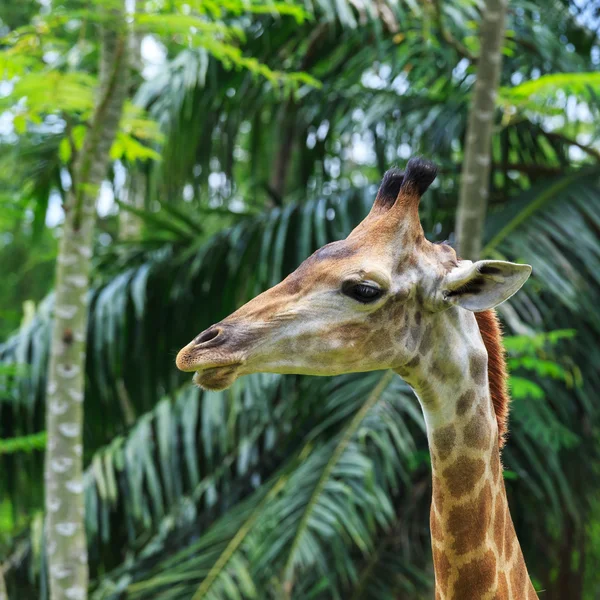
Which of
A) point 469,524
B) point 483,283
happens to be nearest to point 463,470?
point 469,524

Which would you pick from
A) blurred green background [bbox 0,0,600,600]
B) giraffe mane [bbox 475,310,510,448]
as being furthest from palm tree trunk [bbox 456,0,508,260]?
giraffe mane [bbox 475,310,510,448]

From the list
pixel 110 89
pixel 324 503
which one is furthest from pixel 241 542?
pixel 110 89

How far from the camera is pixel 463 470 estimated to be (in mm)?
2027

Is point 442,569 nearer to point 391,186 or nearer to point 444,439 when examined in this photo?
point 444,439

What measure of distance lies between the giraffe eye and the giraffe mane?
1.29ft

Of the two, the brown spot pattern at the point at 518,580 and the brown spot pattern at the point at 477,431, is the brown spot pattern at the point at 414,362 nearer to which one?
the brown spot pattern at the point at 477,431

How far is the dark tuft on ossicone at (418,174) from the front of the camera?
2006 millimetres

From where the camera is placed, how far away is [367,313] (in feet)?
6.31

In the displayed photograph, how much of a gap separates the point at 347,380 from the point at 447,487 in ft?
9.80

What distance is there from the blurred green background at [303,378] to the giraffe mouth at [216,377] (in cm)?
253

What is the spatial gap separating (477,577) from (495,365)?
1.70 feet

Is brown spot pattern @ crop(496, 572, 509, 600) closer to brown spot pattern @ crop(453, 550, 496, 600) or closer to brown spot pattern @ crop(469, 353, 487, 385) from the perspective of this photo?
brown spot pattern @ crop(453, 550, 496, 600)

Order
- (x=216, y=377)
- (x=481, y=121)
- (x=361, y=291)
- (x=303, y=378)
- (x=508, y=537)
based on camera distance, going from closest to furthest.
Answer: (x=216, y=377) → (x=361, y=291) → (x=508, y=537) → (x=481, y=121) → (x=303, y=378)

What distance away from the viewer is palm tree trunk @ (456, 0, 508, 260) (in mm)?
4309
